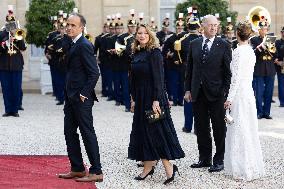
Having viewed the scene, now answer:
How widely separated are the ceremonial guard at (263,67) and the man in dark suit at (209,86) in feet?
17.2

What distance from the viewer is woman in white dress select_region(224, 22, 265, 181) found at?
8.23 meters

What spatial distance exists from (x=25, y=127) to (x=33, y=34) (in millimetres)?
6594

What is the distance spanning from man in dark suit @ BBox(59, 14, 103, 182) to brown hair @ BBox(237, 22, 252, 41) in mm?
1650

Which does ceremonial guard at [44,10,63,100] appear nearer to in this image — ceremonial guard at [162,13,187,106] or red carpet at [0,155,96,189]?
ceremonial guard at [162,13,187,106]

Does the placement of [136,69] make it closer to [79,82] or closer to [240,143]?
[79,82]

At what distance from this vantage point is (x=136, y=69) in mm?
8195

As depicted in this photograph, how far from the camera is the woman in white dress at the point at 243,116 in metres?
8.23

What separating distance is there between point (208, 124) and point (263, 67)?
18.2ft

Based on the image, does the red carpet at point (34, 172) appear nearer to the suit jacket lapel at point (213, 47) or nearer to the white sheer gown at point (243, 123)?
the white sheer gown at point (243, 123)

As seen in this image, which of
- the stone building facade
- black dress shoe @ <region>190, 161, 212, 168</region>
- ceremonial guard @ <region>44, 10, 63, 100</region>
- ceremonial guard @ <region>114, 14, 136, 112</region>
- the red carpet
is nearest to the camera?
the red carpet

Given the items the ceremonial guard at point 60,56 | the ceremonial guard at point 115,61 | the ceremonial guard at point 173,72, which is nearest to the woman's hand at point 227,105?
the ceremonial guard at point 173,72

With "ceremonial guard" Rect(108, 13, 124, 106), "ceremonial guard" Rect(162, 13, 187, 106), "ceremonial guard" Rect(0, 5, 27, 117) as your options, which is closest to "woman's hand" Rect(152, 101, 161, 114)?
"ceremonial guard" Rect(0, 5, 27, 117)

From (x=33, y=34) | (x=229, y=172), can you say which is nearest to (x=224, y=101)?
(x=229, y=172)

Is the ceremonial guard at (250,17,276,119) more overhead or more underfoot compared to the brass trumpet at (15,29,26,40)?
more underfoot
